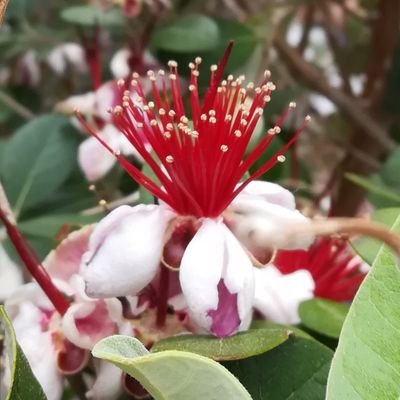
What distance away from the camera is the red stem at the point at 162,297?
0.57 meters

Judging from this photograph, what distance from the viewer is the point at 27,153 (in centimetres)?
99

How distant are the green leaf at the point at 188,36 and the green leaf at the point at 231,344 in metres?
0.57

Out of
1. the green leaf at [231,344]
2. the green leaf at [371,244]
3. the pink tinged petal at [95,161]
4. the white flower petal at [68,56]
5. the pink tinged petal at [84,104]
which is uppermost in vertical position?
the green leaf at [371,244]

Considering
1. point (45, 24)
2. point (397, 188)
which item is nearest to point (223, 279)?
point (397, 188)

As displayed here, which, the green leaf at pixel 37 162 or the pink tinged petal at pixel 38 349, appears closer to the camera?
the pink tinged petal at pixel 38 349

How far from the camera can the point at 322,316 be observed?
2.15 feet

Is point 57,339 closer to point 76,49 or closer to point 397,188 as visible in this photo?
point 397,188

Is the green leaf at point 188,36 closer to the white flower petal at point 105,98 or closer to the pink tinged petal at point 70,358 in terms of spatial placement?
the white flower petal at point 105,98

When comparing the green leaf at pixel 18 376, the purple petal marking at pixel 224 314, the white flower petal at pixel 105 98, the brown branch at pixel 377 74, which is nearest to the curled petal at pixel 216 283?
the purple petal marking at pixel 224 314

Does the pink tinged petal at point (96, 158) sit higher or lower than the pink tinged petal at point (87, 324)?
lower

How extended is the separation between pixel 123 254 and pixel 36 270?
8 cm

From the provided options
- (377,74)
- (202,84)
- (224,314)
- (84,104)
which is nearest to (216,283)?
(224,314)

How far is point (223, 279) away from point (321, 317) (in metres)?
0.14

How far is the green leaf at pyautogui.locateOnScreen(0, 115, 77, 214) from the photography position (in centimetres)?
98
